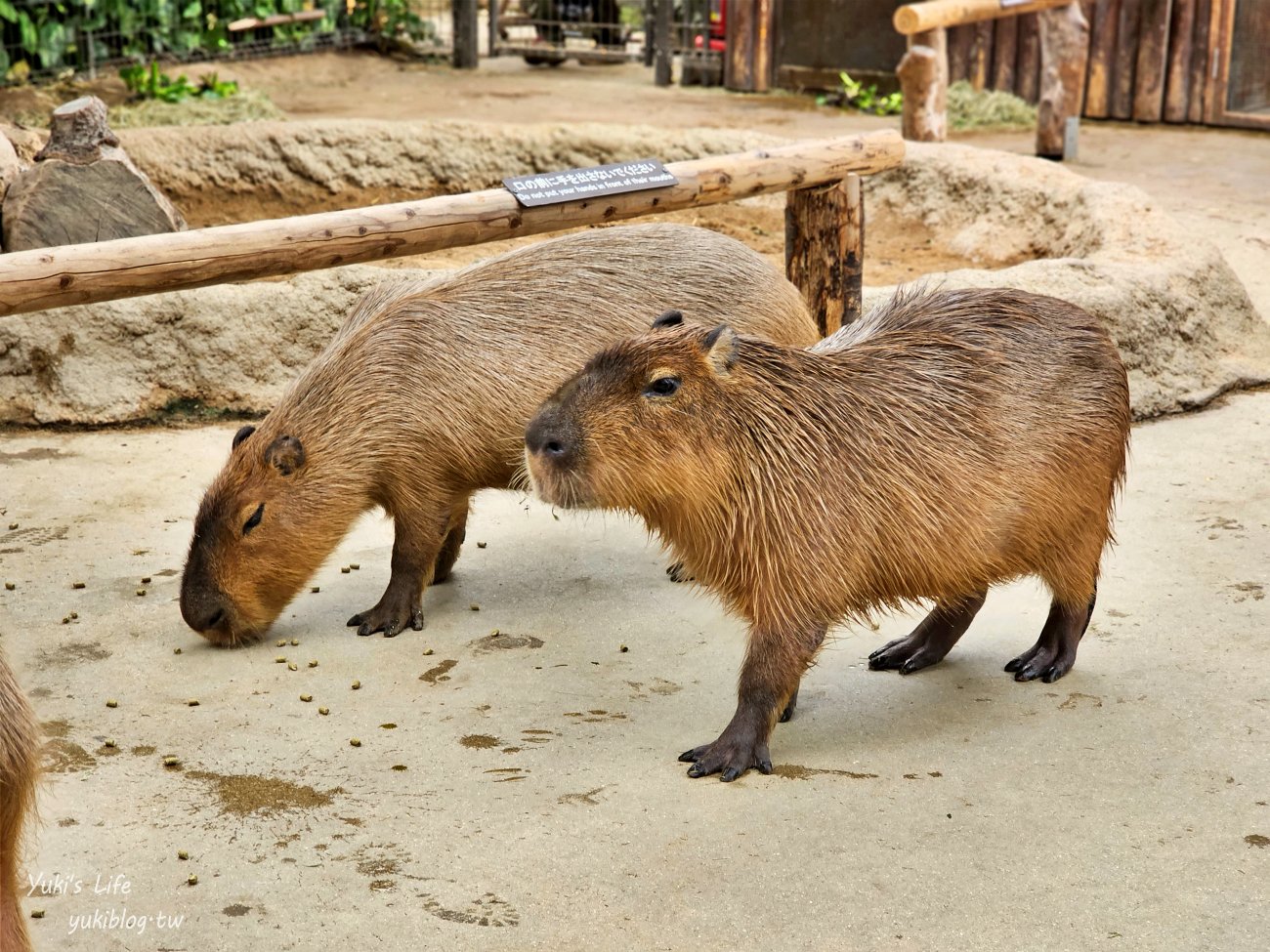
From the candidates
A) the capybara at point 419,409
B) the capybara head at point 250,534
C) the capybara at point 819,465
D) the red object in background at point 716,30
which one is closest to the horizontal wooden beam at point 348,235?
the capybara at point 419,409

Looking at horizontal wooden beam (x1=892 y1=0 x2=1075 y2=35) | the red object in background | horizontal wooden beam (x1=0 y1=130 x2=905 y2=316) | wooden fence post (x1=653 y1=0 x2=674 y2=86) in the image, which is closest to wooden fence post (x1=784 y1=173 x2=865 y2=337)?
horizontal wooden beam (x1=0 y1=130 x2=905 y2=316)

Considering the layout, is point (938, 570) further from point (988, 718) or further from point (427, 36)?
point (427, 36)

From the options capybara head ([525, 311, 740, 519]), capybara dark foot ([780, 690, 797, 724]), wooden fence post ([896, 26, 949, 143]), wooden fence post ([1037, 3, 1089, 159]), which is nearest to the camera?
capybara head ([525, 311, 740, 519])

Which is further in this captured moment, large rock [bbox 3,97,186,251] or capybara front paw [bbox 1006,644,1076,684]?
large rock [bbox 3,97,186,251]

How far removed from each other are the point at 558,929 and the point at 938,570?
4.29 feet

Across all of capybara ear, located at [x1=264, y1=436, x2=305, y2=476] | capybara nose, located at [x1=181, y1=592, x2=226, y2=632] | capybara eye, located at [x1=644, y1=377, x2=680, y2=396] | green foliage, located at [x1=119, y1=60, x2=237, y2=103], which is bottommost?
capybara nose, located at [x1=181, y1=592, x2=226, y2=632]

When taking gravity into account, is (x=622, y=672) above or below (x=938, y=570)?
below

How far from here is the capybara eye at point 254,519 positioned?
4125 millimetres

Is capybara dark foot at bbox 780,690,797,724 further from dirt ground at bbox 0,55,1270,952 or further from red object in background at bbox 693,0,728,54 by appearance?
red object in background at bbox 693,0,728,54

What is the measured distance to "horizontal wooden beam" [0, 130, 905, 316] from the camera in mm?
4348

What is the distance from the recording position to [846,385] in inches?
142

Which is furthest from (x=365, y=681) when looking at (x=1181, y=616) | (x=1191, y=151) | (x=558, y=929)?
(x=1191, y=151)

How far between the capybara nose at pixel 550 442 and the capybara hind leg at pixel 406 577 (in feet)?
3.40

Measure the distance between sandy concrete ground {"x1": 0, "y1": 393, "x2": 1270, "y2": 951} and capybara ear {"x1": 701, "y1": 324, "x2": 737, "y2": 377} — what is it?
3.12 feet
